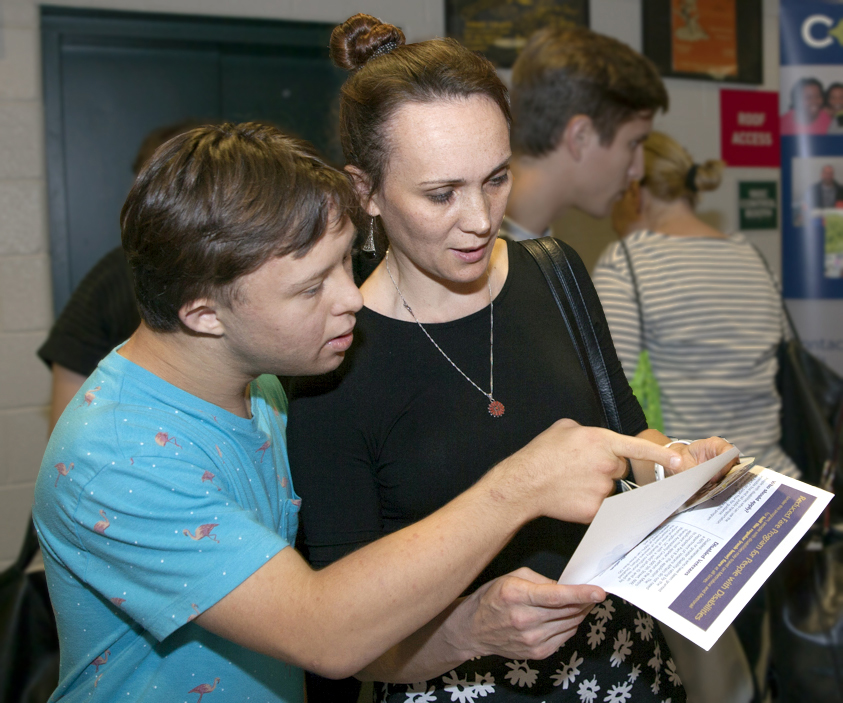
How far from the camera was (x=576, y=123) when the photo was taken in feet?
A: 6.22

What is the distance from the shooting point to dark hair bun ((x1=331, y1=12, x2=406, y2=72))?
1.05m

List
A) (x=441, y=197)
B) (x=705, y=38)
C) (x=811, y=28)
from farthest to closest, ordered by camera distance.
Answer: (x=705, y=38) → (x=811, y=28) → (x=441, y=197)

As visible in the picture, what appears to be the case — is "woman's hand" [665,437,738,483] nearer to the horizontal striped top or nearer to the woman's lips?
the woman's lips

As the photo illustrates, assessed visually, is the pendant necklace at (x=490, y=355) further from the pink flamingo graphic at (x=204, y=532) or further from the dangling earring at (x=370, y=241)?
the pink flamingo graphic at (x=204, y=532)

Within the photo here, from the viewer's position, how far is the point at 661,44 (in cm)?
341

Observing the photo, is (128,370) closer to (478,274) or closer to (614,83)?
(478,274)

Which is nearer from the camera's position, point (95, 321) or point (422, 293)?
point (422, 293)

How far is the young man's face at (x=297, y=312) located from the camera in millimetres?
866

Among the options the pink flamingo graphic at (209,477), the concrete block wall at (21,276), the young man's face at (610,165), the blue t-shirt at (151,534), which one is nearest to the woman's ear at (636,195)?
the young man's face at (610,165)

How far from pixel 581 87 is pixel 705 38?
2.01 m

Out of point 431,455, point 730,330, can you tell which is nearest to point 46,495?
point 431,455

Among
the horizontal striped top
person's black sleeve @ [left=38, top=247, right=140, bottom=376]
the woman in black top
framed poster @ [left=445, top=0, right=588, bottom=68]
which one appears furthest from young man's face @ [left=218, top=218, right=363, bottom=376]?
framed poster @ [left=445, top=0, right=588, bottom=68]

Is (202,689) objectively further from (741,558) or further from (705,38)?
(705,38)

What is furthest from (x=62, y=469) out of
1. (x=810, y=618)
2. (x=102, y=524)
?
(x=810, y=618)
